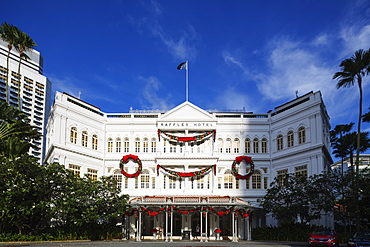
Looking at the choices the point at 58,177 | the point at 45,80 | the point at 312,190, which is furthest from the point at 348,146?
the point at 45,80

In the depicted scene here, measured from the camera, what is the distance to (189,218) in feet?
124

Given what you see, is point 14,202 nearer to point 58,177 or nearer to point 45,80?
point 58,177

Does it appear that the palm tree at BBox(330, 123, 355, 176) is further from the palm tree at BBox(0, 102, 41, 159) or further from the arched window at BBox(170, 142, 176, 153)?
the palm tree at BBox(0, 102, 41, 159)

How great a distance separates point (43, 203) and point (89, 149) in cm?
1145

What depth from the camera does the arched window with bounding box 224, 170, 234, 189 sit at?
4064 cm

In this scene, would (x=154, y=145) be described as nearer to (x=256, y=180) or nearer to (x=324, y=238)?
(x=256, y=180)

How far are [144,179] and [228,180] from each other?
8751 millimetres

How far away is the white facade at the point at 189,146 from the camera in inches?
1496

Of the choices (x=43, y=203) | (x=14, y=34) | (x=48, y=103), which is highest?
(x=48, y=103)

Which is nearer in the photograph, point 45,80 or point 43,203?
point 43,203

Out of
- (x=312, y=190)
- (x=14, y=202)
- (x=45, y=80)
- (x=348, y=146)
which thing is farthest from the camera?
(x=45, y=80)

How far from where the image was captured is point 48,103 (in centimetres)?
12306

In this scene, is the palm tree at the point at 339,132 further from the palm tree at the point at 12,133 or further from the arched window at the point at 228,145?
the palm tree at the point at 12,133

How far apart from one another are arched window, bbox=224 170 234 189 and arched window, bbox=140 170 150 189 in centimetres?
803
